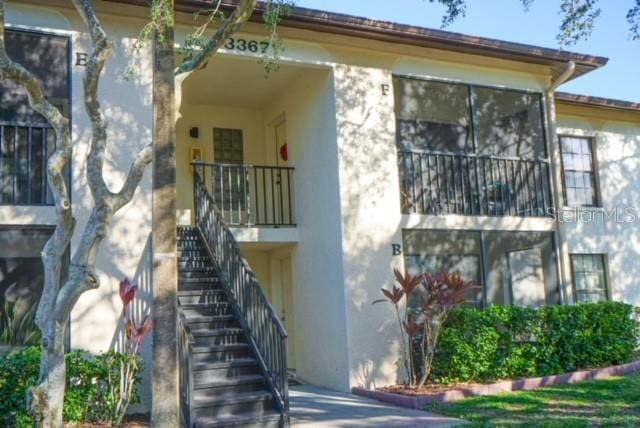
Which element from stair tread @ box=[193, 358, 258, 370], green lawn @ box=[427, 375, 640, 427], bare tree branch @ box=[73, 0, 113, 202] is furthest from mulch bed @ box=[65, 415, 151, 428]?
green lawn @ box=[427, 375, 640, 427]

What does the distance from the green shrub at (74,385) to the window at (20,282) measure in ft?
1.75

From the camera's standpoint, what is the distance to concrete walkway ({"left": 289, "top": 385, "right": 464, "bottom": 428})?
26.0 feet

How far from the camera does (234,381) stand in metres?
Result: 8.09

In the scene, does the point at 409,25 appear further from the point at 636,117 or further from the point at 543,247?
the point at 636,117

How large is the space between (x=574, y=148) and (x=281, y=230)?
752 cm

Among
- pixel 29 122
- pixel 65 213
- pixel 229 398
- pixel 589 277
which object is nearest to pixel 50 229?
pixel 29 122

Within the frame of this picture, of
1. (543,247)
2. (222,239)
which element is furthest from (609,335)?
(222,239)

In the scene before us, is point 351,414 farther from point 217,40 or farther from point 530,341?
point 217,40

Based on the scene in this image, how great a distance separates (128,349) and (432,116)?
685cm

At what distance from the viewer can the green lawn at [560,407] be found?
766 cm

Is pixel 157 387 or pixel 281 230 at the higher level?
pixel 281 230

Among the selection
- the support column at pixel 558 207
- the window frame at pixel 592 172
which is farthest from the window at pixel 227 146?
the window frame at pixel 592 172

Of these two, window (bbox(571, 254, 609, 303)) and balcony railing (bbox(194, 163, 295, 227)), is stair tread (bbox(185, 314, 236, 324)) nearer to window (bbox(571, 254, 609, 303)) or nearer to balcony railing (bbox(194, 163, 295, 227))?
balcony railing (bbox(194, 163, 295, 227))

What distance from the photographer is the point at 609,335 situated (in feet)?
37.4
